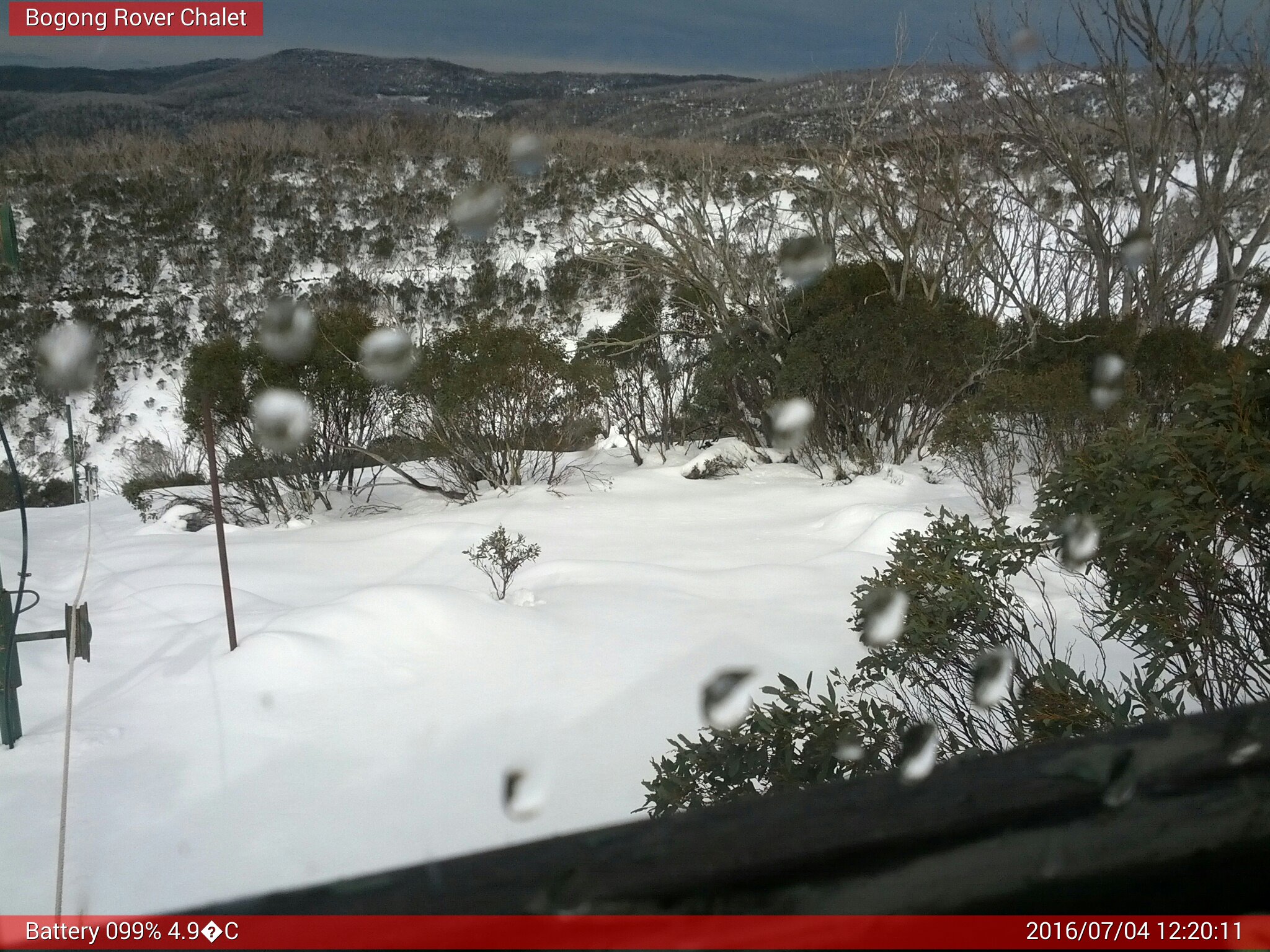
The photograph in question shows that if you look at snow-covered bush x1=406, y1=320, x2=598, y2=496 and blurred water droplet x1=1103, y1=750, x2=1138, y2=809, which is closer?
blurred water droplet x1=1103, y1=750, x2=1138, y2=809

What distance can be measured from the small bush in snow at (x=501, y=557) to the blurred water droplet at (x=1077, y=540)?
3160 mm

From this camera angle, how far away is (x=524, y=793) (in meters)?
2.49

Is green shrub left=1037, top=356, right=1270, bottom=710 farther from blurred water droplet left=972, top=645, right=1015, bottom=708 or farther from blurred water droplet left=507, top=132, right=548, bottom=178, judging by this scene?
blurred water droplet left=507, top=132, right=548, bottom=178

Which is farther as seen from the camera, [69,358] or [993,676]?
[69,358]

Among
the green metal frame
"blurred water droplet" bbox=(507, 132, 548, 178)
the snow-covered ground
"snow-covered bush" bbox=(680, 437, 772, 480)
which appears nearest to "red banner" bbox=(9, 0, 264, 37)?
the green metal frame

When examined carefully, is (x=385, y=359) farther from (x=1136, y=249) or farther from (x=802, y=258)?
(x=1136, y=249)

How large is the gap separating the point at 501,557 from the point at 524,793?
103 inches

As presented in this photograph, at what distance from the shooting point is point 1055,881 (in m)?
0.40

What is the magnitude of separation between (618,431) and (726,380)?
1.66m

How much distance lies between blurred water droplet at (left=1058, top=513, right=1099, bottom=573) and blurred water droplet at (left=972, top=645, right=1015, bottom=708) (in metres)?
0.28

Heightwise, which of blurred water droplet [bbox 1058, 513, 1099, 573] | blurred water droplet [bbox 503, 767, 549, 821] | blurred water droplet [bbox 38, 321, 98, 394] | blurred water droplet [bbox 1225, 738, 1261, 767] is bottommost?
blurred water droplet [bbox 38, 321, 98, 394]

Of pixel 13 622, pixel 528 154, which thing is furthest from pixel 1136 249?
pixel 528 154

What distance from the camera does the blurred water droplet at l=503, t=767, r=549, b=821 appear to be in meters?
2.37

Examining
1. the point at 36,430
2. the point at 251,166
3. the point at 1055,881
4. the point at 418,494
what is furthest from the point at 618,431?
the point at 251,166
